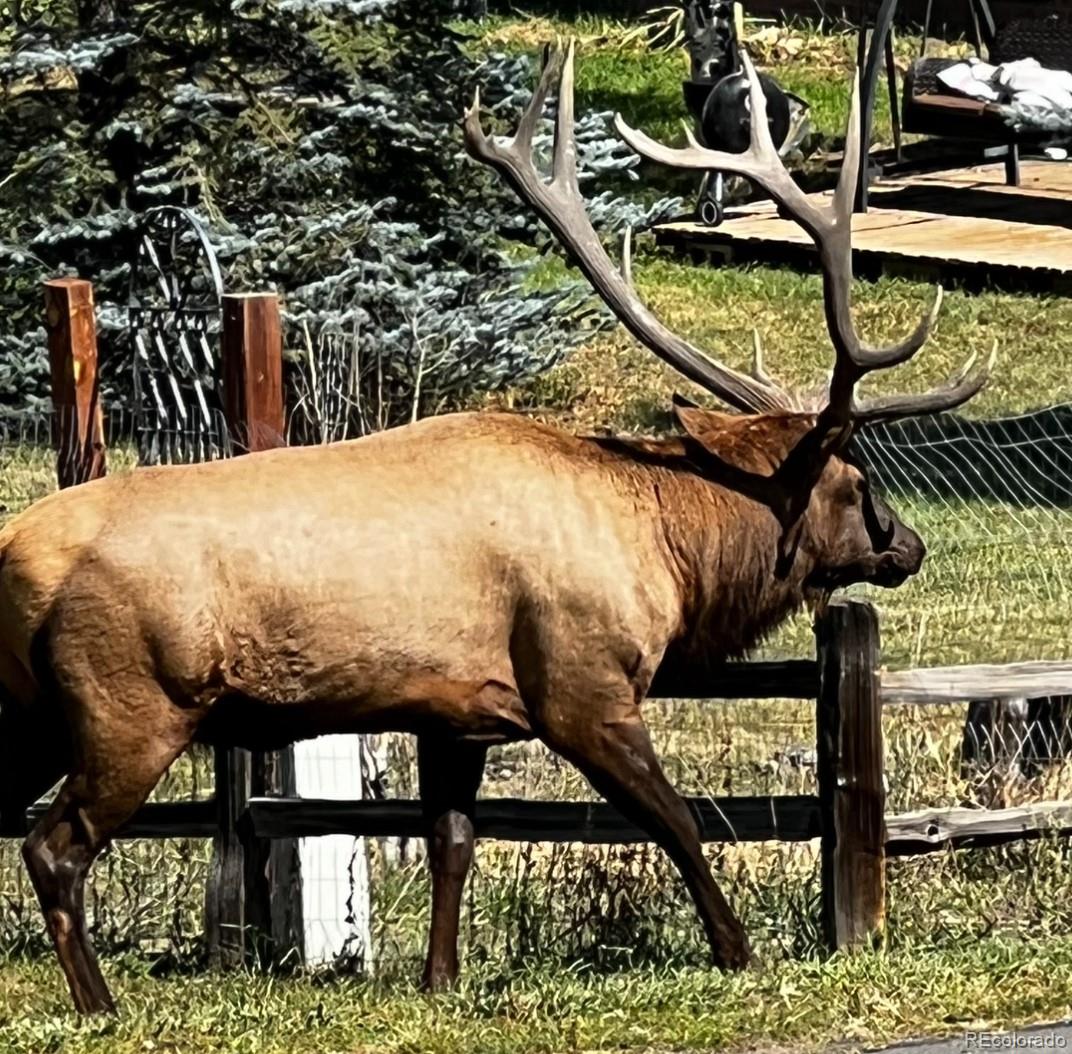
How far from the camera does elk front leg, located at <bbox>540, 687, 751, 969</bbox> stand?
20.9 feet

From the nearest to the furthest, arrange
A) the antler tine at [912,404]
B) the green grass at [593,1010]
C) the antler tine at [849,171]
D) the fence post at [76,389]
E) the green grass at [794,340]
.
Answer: the green grass at [593,1010] → the antler tine at [849,171] → the antler tine at [912,404] → the fence post at [76,389] → the green grass at [794,340]

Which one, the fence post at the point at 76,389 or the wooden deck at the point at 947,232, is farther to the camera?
the wooden deck at the point at 947,232


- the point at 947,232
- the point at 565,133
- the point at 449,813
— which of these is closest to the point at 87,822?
the point at 449,813

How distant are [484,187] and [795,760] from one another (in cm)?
612

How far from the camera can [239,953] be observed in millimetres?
6910

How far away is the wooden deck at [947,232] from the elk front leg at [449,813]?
8549mm

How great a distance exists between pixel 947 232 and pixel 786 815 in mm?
9729

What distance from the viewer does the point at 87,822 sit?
615cm

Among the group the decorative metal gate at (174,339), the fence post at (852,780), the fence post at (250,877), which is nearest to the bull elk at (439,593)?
the fence post at (852,780)

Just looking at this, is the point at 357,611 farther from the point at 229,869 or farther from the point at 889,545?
the point at 889,545

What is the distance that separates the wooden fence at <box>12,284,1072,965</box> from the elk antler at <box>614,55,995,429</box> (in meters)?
0.55

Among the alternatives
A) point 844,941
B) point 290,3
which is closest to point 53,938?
point 844,941

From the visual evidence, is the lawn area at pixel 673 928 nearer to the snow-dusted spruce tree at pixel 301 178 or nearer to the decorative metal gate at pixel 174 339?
the decorative metal gate at pixel 174 339

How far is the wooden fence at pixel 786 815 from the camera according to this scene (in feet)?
21.7
